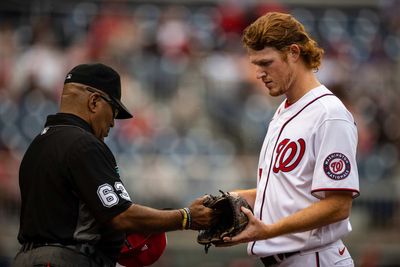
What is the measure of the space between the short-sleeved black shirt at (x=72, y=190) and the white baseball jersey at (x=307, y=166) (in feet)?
2.98

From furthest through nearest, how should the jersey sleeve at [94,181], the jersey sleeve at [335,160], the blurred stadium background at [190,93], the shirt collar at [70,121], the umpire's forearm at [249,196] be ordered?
the blurred stadium background at [190,93] < the umpire's forearm at [249,196] < the shirt collar at [70,121] < the jersey sleeve at [94,181] < the jersey sleeve at [335,160]

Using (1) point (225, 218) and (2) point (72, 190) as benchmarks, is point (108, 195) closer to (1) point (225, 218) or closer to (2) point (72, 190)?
(2) point (72, 190)

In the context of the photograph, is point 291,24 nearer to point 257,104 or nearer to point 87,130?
point 87,130

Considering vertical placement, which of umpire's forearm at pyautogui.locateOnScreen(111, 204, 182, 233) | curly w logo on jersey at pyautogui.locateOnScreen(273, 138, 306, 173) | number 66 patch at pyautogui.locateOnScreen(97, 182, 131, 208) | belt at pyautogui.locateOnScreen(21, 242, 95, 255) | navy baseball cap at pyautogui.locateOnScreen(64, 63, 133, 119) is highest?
navy baseball cap at pyautogui.locateOnScreen(64, 63, 133, 119)

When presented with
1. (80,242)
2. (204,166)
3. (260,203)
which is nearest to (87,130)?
(80,242)

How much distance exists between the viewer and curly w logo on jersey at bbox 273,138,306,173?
5566 mm

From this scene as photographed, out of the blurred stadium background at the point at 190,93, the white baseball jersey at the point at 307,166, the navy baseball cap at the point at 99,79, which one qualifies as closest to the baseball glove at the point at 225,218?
the white baseball jersey at the point at 307,166

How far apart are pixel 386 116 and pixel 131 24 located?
4.43m

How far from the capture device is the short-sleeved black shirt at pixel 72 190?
5.50 m

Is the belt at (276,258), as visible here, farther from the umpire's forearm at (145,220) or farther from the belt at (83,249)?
the belt at (83,249)

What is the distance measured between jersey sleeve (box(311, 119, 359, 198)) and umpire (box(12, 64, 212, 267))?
81 cm

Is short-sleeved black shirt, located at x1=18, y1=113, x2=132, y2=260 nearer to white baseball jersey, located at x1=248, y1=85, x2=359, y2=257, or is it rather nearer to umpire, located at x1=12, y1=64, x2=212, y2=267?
umpire, located at x1=12, y1=64, x2=212, y2=267

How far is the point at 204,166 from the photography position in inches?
505

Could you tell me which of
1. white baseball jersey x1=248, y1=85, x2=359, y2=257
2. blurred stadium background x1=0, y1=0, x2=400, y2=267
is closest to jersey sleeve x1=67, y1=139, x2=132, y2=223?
white baseball jersey x1=248, y1=85, x2=359, y2=257
